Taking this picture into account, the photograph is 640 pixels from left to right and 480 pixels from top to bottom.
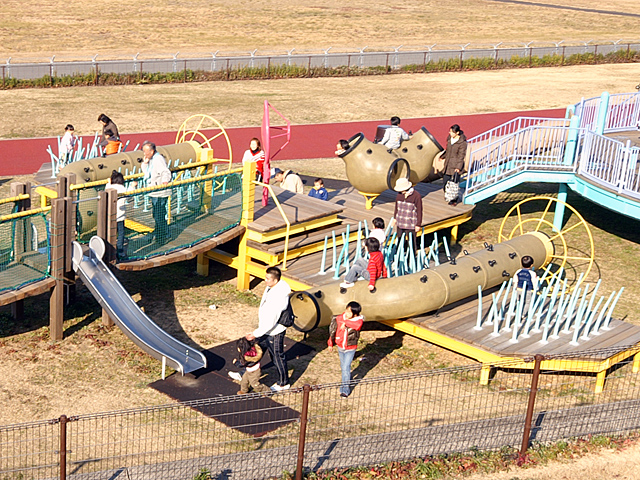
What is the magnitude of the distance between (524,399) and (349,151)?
7379 mm

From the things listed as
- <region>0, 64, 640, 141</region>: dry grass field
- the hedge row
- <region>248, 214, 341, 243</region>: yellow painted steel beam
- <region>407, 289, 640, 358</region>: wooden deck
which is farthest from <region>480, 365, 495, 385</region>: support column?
the hedge row

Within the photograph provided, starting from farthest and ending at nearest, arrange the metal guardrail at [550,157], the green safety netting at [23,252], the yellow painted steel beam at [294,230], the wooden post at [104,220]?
the metal guardrail at [550,157]
the yellow painted steel beam at [294,230]
the wooden post at [104,220]
the green safety netting at [23,252]

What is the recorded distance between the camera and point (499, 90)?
1507 inches

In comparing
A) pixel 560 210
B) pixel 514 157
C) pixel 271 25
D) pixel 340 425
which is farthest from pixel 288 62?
pixel 340 425

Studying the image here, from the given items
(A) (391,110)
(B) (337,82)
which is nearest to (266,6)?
(B) (337,82)

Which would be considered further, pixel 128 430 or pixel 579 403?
pixel 579 403

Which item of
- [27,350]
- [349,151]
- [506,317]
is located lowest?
[27,350]

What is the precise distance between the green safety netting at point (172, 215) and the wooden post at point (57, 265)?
424 mm

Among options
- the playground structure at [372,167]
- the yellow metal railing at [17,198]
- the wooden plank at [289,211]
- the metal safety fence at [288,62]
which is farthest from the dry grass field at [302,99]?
the yellow metal railing at [17,198]

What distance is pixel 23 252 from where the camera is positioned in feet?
43.1

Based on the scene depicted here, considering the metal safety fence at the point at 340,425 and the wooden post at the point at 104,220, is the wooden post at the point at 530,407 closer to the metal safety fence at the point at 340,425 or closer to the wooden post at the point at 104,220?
the metal safety fence at the point at 340,425

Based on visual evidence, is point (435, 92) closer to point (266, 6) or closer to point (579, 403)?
point (579, 403)

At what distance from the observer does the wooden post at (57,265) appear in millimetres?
12617

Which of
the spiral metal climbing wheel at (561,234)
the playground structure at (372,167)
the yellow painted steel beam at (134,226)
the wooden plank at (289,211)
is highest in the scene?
the playground structure at (372,167)
